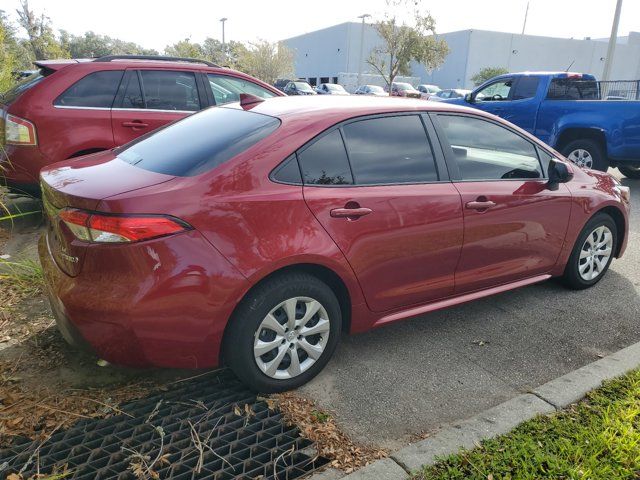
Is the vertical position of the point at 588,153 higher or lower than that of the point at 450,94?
lower

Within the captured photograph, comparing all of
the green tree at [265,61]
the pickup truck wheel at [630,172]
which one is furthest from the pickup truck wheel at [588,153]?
the green tree at [265,61]

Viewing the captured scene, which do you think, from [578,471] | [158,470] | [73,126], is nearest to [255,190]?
[158,470]

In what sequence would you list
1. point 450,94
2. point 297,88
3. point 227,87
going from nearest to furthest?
point 227,87 < point 297,88 < point 450,94

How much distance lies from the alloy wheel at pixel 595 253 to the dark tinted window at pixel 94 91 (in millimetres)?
4905

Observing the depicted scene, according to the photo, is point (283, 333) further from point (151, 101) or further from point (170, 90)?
point (170, 90)

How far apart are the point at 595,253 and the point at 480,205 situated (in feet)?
5.67

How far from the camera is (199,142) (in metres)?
3.03

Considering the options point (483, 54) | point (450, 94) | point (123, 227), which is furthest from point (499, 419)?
point (483, 54)

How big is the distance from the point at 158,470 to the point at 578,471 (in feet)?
6.27

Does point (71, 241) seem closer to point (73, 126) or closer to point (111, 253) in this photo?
point (111, 253)

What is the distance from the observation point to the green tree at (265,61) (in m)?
40.6

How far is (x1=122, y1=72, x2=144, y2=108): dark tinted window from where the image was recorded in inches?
224

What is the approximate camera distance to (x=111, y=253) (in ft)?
8.02

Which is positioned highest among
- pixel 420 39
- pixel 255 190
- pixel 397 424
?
pixel 420 39
